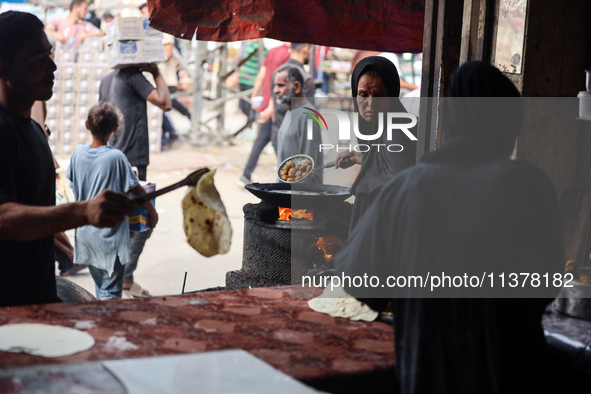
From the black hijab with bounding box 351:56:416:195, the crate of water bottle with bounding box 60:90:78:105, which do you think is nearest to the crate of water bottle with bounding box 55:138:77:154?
the crate of water bottle with bounding box 60:90:78:105

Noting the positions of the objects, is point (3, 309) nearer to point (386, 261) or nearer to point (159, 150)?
point (386, 261)

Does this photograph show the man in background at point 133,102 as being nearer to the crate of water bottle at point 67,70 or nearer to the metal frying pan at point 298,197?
the metal frying pan at point 298,197

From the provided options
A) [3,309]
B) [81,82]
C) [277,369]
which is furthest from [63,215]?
[81,82]

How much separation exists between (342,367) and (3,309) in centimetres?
154

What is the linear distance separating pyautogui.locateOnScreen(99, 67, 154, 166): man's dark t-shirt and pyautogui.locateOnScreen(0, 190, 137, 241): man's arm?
13.4 ft

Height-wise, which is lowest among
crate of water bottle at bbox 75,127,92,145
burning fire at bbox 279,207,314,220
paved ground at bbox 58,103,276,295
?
paved ground at bbox 58,103,276,295

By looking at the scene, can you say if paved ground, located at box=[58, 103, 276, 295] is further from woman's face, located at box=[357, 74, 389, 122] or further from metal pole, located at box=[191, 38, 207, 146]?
woman's face, located at box=[357, 74, 389, 122]

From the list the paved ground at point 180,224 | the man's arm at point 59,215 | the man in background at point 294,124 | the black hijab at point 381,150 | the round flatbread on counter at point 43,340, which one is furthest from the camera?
the man in background at point 294,124

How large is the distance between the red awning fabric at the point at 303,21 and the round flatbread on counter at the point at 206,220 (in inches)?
81.1

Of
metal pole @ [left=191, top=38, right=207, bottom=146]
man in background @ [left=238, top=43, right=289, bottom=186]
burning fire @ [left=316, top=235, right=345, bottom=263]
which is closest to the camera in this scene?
burning fire @ [left=316, top=235, right=345, bottom=263]

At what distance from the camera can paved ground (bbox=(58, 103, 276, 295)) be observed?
6746 mm

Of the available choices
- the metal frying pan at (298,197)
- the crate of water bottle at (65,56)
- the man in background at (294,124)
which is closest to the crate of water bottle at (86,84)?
the crate of water bottle at (65,56)

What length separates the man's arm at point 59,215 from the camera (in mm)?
2723

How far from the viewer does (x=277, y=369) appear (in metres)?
2.50
